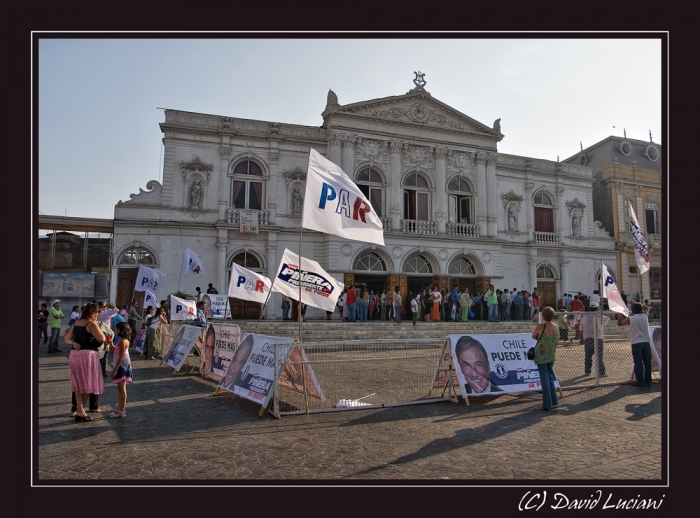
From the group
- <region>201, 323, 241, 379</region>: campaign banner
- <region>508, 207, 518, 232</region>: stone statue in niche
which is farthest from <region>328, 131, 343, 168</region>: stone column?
<region>201, 323, 241, 379</region>: campaign banner

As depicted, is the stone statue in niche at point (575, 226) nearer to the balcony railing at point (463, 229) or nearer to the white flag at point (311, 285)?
the balcony railing at point (463, 229)

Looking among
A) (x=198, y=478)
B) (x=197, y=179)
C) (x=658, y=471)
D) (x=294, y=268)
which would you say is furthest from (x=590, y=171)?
(x=198, y=478)

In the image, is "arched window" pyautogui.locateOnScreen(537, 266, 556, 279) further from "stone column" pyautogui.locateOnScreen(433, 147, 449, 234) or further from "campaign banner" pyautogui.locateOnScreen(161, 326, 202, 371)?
"campaign banner" pyautogui.locateOnScreen(161, 326, 202, 371)

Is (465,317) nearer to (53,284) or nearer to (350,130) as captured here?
(350,130)

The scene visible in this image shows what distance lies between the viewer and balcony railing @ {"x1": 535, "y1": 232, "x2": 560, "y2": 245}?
34.0m

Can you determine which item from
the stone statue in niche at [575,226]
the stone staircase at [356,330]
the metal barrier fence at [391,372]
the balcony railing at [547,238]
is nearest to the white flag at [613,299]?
the metal barrier fence at [391,372]

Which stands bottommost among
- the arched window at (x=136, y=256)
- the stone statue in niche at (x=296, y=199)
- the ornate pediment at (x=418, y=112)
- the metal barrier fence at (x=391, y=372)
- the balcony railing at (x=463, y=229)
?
the metal barrier fence at (x=391, y=372)

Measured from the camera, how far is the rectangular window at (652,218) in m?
37.5

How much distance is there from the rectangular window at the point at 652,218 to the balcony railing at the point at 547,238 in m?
8.71

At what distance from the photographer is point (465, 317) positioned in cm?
2659

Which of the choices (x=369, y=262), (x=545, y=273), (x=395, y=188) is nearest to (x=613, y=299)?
(x=369, y=262)

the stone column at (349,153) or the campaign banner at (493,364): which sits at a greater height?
the stone column at (349,153)

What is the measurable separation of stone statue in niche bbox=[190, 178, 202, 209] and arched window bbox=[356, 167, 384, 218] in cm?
891

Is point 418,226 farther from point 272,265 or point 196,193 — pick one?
point 196,193
